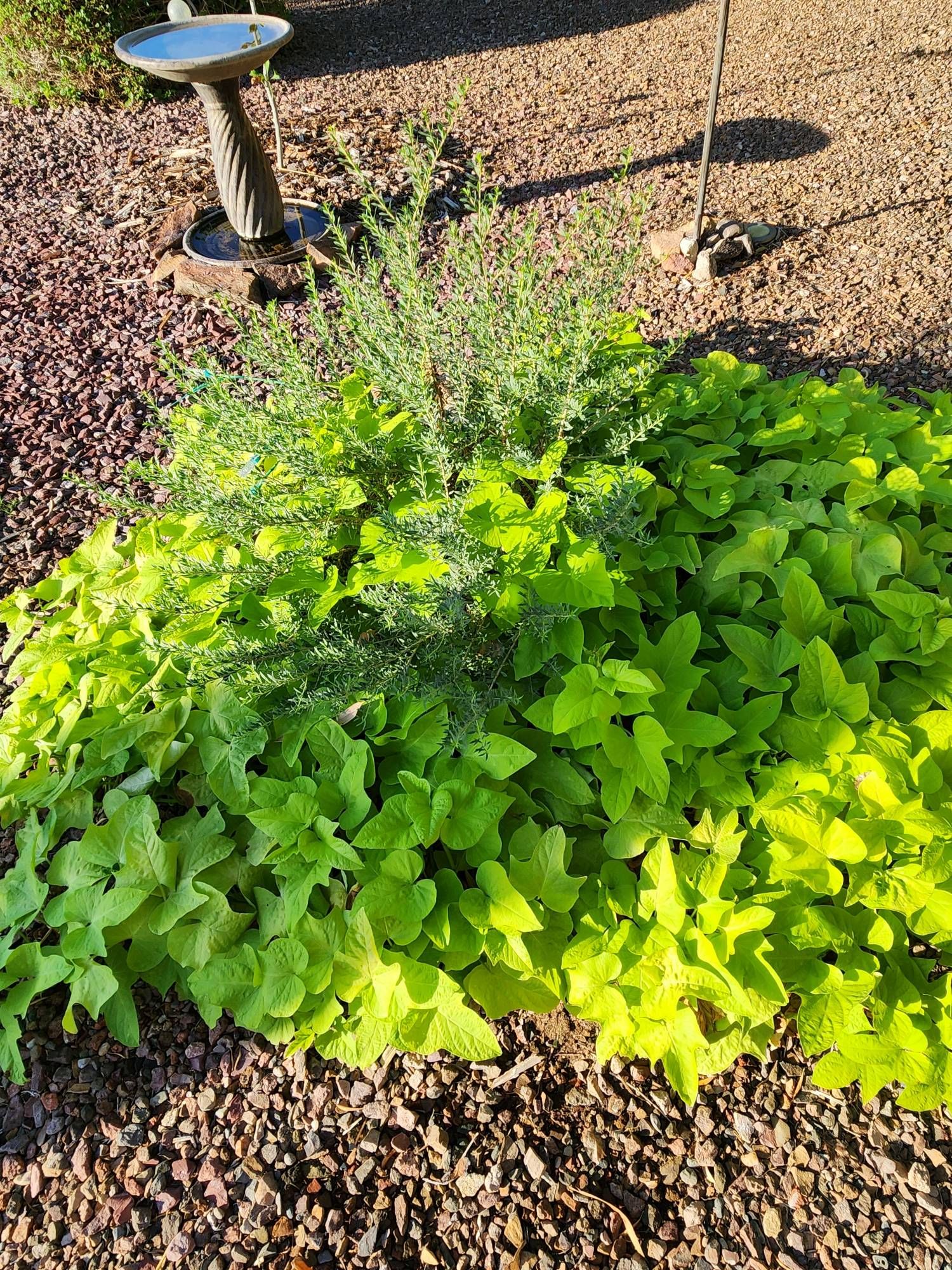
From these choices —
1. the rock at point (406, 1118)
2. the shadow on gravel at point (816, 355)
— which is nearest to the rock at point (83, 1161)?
the rock at point (406, 1118)

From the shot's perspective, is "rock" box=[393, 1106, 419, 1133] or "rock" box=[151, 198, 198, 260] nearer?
"rock" box=[393, 1106, 419, 1133]

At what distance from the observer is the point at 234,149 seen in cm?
410

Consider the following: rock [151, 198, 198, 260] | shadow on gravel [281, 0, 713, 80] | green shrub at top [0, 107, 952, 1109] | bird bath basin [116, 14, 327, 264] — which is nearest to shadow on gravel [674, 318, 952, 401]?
green shrub at top [0, 107, 952, 1109]

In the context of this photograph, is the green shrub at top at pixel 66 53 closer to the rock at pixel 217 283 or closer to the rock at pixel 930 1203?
the rock at pixel 217 283

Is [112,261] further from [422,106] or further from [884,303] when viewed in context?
[884,303]

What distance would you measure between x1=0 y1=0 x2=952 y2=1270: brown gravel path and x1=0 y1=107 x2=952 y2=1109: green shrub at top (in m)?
0.18

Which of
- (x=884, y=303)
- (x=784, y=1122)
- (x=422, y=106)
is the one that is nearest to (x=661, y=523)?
(x=784, y=1122)

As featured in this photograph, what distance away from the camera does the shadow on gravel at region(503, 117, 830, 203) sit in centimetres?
463

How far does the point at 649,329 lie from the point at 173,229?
2.71 metres

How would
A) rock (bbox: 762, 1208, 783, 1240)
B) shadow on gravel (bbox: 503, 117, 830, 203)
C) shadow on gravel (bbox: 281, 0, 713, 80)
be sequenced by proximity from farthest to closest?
shadow on gravel (bbox: 281, 0, 713, 80)
shadow on gravel (bbox: 503, 117, 830, 203)
rock (bbox: 762, 1208, 783, 1240)

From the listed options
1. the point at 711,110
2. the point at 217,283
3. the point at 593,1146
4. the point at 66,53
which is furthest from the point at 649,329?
the point at 66,53

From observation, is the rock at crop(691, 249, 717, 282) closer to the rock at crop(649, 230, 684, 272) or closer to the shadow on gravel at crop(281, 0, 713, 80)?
the rock at crop(649, 230, 684, 272)

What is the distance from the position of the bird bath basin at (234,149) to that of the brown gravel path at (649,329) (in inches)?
16.9

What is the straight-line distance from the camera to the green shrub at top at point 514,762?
4.99 feet
